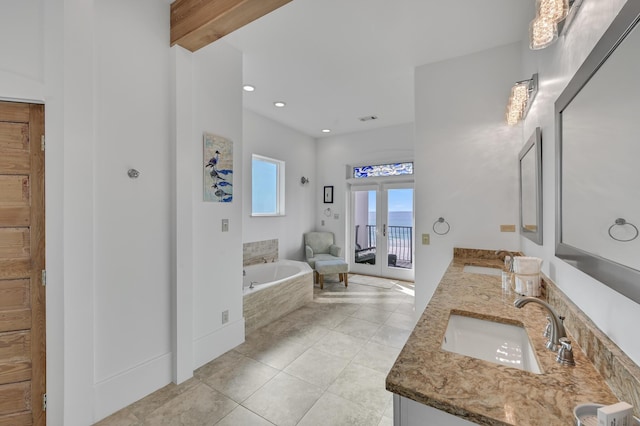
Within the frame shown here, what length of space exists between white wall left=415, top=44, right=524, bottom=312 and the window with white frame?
268 cm

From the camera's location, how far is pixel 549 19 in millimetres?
1124

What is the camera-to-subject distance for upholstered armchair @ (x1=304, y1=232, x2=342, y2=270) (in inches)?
205

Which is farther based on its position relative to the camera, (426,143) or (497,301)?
(426,143)

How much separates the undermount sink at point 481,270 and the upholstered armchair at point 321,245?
9.93 feet

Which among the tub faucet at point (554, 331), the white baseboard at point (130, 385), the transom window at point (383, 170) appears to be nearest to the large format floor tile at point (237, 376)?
the white baseboard at point (130, 385)

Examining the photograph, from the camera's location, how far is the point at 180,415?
5.65ft

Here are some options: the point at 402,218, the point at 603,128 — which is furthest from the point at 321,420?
the point at 402,218

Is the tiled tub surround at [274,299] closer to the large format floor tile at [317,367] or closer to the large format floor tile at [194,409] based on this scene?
the large format floor tile at [317,367]

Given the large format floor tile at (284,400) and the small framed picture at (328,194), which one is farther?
the small framed picture at (328,194)

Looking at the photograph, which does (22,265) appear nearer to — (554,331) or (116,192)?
(116,192)

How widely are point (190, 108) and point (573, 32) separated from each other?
2.38m

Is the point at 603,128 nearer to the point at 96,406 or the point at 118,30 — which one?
the point at 118,30

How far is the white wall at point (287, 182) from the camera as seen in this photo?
4.20 m

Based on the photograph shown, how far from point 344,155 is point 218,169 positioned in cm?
355
